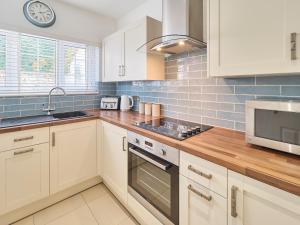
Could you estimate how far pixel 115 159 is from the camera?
6.20 ft

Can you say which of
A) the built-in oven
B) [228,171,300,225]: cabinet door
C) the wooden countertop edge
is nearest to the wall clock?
the wooden countertop edge

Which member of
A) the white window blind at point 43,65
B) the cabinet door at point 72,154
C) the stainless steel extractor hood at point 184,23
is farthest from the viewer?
the white window blind at point 43,65

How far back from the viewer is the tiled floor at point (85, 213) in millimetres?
1657

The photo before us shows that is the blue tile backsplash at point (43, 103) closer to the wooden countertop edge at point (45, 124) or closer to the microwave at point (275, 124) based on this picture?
the wooden countertop edge at point (45, 124)

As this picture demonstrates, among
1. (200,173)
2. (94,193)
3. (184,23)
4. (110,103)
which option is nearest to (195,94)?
(184,23)

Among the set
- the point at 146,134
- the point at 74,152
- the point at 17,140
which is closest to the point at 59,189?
the point at 74,152

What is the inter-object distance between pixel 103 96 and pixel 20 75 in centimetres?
110

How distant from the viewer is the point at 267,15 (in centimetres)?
96

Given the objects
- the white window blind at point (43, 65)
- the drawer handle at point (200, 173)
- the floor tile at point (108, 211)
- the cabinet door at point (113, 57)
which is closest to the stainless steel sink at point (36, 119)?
the white window blind at point (43, 65)

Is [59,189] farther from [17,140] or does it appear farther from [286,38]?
[286,38]

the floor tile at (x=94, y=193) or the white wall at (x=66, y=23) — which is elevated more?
the white wall at (x=66, y=23)

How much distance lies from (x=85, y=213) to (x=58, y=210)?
30 centimetres

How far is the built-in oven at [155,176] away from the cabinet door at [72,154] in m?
0.69

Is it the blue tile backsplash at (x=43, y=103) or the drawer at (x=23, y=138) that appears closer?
the drawer at (x=23, y=138)
